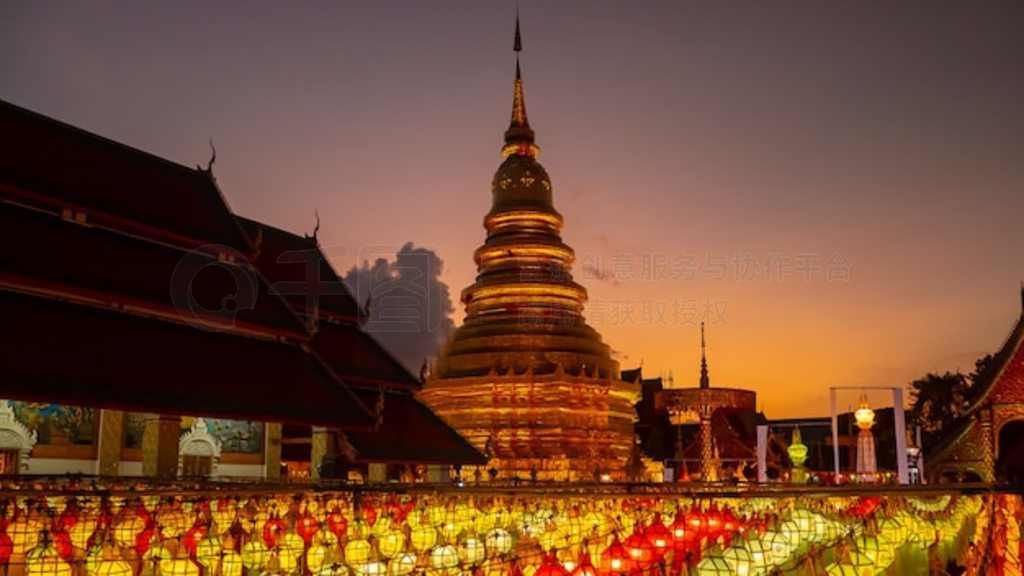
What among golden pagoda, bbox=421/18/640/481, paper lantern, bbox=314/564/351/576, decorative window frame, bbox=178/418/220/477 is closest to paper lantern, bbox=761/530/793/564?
paper lantern, bbox=314/564/351/576

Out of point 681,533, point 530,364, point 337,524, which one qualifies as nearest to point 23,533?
point 337,524

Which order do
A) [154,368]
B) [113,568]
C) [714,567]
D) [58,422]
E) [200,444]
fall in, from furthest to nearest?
[200,444] < [154,368] < [58,422] < [113,568] < [714,567]

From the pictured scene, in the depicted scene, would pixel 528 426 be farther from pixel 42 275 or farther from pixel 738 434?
pixel 42 275

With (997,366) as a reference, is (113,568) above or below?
below

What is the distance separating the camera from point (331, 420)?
20734mm

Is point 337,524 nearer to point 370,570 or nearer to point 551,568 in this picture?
point 370,570

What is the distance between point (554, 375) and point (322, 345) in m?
14.4

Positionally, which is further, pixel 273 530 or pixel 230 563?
pixel 273 530

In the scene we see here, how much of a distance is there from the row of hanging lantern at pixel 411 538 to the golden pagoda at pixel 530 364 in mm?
20476

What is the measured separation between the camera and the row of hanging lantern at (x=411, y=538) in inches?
404

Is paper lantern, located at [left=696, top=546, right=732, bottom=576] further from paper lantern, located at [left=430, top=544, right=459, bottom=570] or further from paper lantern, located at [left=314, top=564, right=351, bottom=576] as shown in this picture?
paper lantern, located at [left=314, top=564, right=351, bottom=576]

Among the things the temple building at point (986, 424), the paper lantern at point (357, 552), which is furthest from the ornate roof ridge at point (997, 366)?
the paper lantern at point (357, 552)

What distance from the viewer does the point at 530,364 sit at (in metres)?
39.2

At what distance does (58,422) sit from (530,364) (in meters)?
23.7
